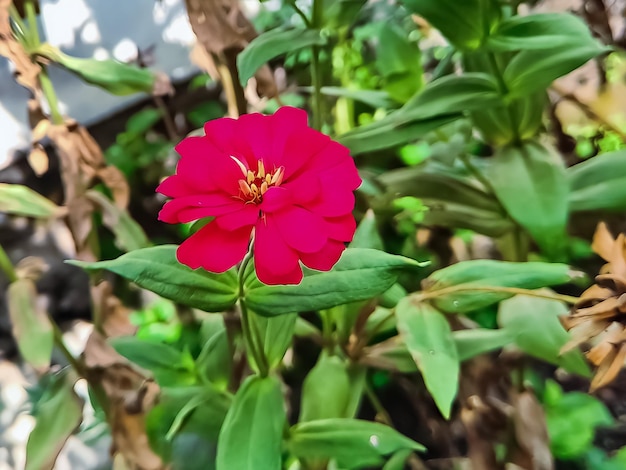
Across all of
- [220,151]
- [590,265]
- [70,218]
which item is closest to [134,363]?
[70,218]

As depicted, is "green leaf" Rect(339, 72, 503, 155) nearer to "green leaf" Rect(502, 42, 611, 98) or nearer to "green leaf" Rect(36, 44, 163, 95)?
"green leaf" Rect(502, 42, 611, 98)

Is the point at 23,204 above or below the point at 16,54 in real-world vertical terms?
below

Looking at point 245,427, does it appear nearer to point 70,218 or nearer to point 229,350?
point 229,350

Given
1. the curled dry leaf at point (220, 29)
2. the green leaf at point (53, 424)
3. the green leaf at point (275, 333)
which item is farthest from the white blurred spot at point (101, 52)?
the green leaf at point (275, 333)

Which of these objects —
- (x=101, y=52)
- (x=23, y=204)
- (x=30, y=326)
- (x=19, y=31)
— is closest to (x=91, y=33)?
(x=101, y=52)

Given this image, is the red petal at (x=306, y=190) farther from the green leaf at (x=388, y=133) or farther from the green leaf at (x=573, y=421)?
the green leaf at (x=573, y=421)

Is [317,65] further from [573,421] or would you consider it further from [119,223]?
[573,421]

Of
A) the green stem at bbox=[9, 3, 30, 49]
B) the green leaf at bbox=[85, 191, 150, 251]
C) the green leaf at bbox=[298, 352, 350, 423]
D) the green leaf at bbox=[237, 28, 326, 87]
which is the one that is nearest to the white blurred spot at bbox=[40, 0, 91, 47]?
the green stem at bbox=[9, 3, 30, 49]
